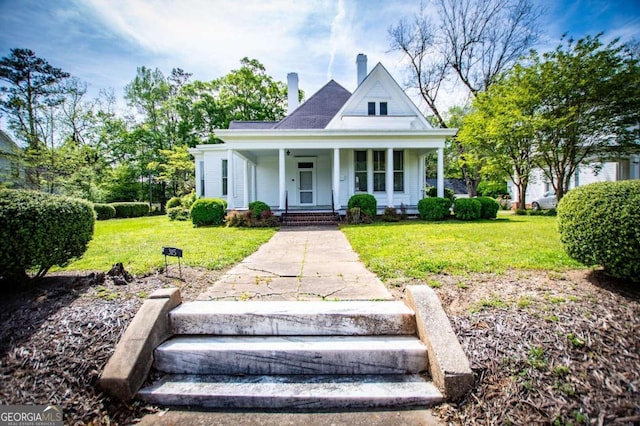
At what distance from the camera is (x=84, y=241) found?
12.4 ft

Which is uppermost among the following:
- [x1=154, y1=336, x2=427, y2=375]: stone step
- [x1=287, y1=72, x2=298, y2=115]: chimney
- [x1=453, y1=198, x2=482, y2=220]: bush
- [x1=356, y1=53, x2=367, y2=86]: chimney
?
[x1=356, y1=53, x2=367, y2=86]: chimney

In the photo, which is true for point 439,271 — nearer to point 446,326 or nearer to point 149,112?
point 446,326

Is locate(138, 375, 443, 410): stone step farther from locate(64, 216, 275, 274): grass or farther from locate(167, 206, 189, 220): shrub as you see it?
locate(167, 206, 189, 220): shrub

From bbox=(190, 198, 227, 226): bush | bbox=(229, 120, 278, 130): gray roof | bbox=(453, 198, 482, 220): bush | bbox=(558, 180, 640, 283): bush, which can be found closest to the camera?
bbox=(558, 180, 640, 283): bush

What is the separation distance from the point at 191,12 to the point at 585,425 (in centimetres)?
811

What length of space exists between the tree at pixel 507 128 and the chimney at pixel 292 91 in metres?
10.9

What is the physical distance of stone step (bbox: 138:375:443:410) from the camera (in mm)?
2113

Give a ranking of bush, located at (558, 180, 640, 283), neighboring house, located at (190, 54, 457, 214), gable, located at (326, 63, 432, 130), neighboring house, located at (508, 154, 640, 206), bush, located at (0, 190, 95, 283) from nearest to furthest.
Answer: bush, located at (558, 180, 640, 283) < bush, located at (0, 190, 95, 283) < neighboring house, located at (190, 54, 457, 214) < gable, located at (326, 63, 432, 130) < neighboring house, located at (508, 154, 640, 206)

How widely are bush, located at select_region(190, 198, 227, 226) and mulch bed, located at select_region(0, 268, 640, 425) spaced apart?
27.7 ft

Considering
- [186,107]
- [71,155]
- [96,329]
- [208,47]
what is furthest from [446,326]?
[186,107]

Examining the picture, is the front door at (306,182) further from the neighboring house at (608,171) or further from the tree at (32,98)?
the neighboring house at (608,171)

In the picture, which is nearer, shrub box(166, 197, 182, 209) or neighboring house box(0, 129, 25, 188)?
neighboring house box(0, 129, 25, 188)

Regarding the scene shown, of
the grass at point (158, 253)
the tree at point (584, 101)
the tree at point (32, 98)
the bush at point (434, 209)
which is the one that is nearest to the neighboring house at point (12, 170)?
the tree at point (32, 98)

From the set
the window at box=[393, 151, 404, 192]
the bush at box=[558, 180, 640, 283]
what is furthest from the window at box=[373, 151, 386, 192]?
the bush at box=[558, 180, 640, 283]
